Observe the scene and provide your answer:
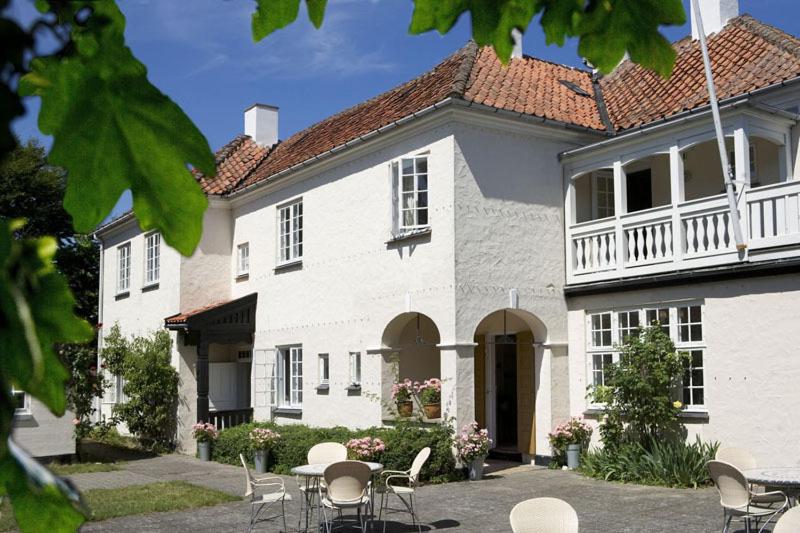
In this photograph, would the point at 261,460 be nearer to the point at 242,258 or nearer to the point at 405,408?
the point at 405,408

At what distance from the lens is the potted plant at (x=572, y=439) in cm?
1530

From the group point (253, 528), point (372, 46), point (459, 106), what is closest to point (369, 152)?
point (459, 106)

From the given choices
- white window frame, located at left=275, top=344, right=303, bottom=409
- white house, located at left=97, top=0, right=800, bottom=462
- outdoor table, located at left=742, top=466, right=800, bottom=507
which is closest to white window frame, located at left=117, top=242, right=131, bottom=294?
white house, located at left=97, top=0, right=800, bottom=462

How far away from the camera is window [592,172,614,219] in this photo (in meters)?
17.3

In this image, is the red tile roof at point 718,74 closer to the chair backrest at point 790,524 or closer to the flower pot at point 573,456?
the flower pot at point 573,456

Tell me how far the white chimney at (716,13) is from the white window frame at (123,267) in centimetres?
1612

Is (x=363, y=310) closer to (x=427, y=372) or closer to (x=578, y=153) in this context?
(x=427, y=372)

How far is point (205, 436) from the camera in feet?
61.2

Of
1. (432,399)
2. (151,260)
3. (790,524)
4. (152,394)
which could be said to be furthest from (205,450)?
(790,524)

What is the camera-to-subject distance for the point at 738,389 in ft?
44.7

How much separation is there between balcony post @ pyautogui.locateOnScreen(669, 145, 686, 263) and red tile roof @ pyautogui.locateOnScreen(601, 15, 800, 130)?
1.23 meters

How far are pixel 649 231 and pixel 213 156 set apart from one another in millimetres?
14792

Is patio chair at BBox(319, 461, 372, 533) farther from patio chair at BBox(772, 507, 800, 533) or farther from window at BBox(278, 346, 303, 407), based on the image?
window at BBox(278, 346, 303, 407)

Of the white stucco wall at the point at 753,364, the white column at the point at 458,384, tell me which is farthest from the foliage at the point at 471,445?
the white stucco wall at the point at 753,364
